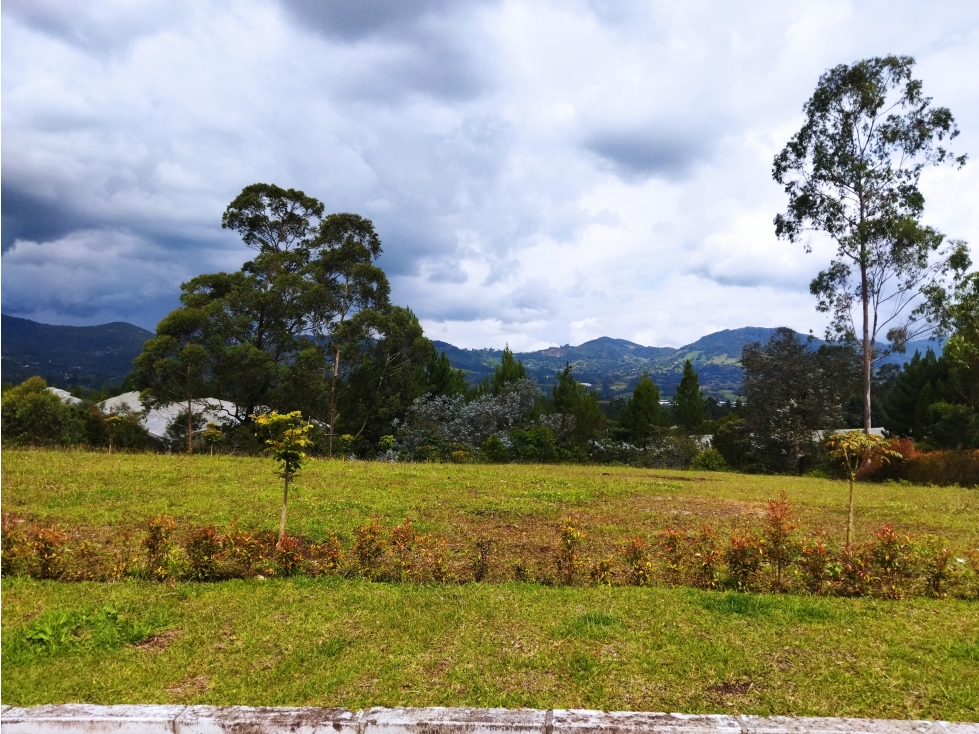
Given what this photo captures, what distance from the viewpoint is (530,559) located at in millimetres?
7246

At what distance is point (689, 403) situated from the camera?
48.2 m

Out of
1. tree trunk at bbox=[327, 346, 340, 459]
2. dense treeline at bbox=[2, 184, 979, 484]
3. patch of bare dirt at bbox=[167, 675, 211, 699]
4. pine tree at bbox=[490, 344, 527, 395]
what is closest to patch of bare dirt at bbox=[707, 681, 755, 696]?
patch of bare dirt at bbox=[167, 675, 211, 699]

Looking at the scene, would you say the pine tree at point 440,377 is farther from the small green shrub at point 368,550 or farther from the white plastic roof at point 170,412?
the small green shrub at point 368,550

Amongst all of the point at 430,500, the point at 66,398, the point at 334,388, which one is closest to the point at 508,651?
the point at 430,500

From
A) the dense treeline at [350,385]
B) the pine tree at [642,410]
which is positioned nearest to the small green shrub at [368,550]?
the dense treeline at [350,385]

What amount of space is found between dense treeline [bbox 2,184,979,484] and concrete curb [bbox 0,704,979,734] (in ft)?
66.7

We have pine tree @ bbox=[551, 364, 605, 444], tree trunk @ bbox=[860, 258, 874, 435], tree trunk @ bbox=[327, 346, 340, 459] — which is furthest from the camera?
pine tree @ bbox=[551, 364, 605, 444]

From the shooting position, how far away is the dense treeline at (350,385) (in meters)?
23.5

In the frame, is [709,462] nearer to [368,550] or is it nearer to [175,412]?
[368,550]

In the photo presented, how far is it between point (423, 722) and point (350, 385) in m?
27.4

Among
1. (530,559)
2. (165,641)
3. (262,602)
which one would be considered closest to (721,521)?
(530,559)

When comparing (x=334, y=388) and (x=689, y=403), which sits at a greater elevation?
(x=689, y=403)

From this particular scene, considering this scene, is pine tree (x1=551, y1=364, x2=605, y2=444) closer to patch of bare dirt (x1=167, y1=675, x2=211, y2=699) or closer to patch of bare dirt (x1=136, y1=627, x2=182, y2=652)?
patch of bare dirt (x1=136, y1=627, x2=182, y2=652)

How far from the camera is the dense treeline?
2350cm
